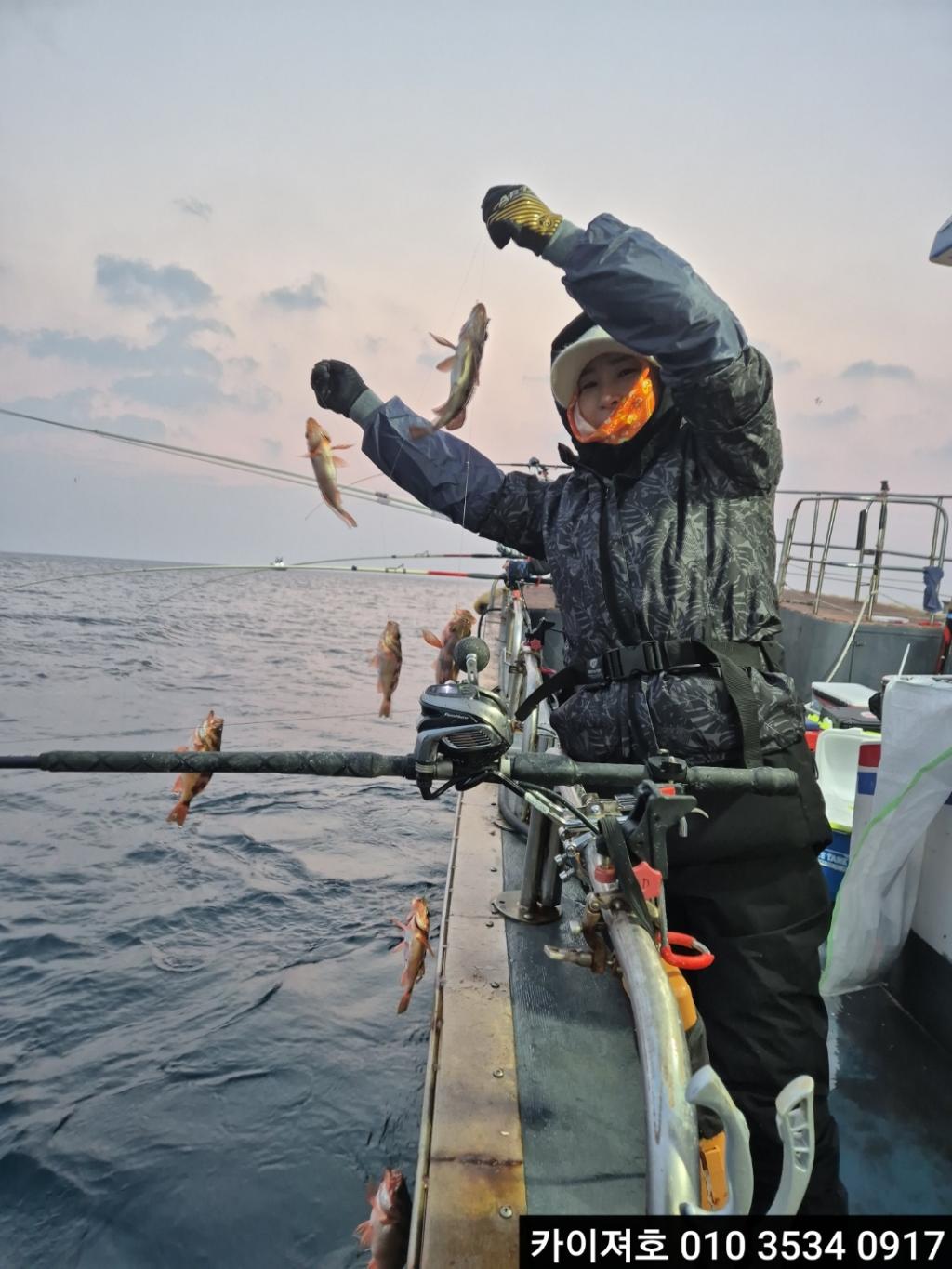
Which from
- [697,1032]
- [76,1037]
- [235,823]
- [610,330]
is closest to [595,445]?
[610,330]

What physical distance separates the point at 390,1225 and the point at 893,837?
88.6 inches

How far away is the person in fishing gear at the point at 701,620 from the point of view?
2.06 meters

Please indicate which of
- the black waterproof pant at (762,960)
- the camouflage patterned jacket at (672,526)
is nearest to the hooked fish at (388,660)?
the camouflage patterned jacket at (672,526)

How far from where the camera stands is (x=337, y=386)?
2.95 meters

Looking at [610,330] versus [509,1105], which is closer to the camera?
[610,330]

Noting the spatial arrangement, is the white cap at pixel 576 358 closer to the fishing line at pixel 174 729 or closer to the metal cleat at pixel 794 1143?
the metal cleat at pixel 794 1143

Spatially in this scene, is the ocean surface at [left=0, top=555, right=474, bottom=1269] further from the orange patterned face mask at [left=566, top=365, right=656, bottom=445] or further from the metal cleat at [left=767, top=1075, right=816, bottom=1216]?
the orange patterned face mask at [left=566, top=365, right=656, bottom=445]

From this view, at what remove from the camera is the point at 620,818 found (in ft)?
6.01

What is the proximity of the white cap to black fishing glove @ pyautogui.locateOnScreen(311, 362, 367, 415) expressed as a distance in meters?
0.77

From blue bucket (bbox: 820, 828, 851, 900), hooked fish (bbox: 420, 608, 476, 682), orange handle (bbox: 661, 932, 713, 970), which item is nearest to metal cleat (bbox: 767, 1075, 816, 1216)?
orange handle (bbox: 661, 932, 713, 970)

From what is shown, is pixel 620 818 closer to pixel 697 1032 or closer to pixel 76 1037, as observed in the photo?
pixel 697 1032

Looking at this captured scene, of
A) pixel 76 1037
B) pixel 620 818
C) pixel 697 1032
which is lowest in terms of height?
pixel 76 1037

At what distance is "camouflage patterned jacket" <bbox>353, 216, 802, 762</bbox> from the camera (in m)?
2.02

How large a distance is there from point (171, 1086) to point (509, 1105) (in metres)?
2.42
